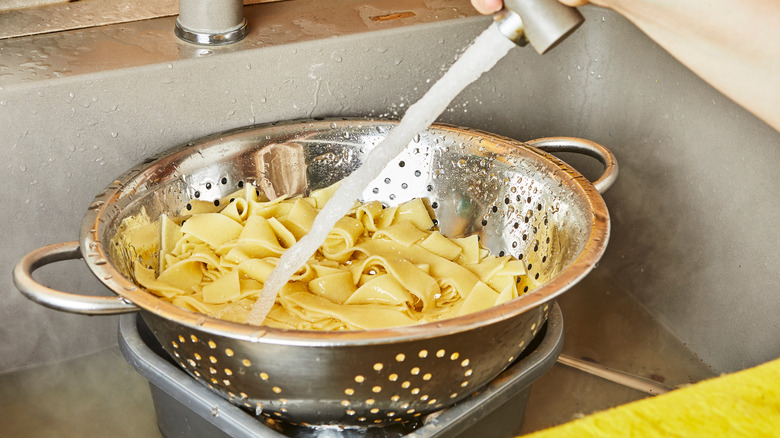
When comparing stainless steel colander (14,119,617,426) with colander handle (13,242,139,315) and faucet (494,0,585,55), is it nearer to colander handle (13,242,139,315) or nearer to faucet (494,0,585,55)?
colander handle (13,242,139,315)

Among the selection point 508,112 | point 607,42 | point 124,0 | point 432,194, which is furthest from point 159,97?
point 607,42

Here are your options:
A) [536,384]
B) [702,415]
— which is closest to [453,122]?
[536,384]

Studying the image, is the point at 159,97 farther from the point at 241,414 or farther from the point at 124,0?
the point at 241,414

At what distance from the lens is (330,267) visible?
48.3 inches

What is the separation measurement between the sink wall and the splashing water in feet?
1.19

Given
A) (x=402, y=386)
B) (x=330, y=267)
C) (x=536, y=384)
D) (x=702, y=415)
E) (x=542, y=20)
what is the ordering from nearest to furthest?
1. (x=702, y=415)
2. (x=542, y=20)
3. (x=402, y=386)
4. (x=330, y=267)
5. (x=536, y=384)

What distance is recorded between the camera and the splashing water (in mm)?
875

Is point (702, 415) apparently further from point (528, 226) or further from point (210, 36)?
point (210, 36)

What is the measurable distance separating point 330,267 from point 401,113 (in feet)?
1.24

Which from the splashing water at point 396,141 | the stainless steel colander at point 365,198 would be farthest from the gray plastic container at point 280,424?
→ the splashing water at point 396,141

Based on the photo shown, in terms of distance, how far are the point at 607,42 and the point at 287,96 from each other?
0.69 metres

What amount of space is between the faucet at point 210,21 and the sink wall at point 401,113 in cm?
3

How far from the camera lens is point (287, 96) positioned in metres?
1.32

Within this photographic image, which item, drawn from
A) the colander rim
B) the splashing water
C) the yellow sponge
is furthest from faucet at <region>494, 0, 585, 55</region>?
the yellow sponge
